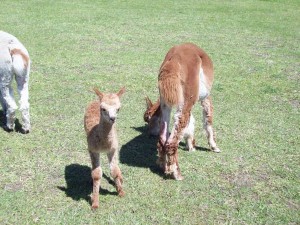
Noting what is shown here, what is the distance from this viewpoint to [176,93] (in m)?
5.19

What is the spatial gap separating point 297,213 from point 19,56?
4390 mm

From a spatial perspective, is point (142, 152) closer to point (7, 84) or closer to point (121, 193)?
point (121, 193)

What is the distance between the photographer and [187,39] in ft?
43.7

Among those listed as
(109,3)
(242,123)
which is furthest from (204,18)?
(242,123)

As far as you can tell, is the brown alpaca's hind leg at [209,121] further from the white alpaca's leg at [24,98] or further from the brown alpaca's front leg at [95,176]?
the white alpaca's leg at [24,98]

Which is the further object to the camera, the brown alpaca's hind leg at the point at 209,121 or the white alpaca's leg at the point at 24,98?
the white alpaca's leg at the point at 24,98

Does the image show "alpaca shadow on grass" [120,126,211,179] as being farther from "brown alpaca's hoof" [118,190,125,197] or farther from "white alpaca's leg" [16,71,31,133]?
"white alpaca's leg" [16,71,31,133]

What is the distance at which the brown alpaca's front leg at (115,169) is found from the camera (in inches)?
191

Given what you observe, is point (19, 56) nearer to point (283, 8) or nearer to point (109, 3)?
point (109, 3)

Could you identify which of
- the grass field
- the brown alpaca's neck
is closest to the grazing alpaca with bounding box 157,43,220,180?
the grass field

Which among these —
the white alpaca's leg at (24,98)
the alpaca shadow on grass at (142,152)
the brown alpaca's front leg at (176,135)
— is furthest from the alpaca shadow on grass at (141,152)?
the white alpaca's leg at (24,98)

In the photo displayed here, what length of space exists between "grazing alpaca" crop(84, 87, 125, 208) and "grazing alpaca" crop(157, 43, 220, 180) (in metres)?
0.75

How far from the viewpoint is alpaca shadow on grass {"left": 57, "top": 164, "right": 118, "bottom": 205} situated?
5.07 meters

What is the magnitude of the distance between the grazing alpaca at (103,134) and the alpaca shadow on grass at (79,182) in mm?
262
